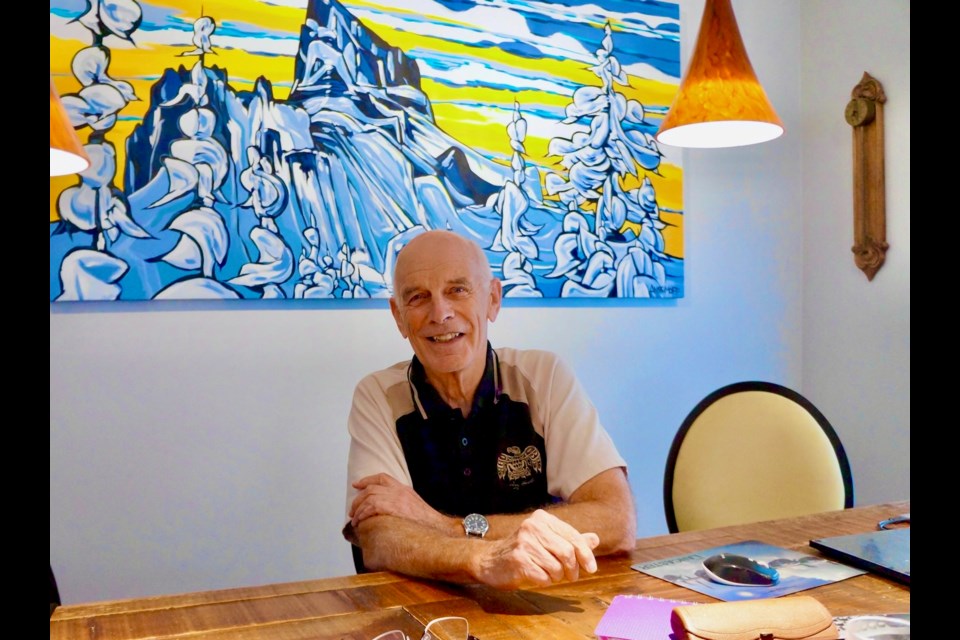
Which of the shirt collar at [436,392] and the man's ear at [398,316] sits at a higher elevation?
the man's ear at [398,316]

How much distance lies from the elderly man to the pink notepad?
0.29 m

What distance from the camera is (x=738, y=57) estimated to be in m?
1.76

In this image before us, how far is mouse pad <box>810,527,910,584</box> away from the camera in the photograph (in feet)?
4.00

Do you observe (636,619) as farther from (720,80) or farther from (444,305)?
(720,80)

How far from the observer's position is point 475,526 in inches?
57.8

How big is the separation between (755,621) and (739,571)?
33cm

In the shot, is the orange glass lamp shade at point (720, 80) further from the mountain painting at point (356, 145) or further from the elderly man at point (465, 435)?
the mountain painting at point (356, 145)

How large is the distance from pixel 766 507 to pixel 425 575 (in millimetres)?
1075

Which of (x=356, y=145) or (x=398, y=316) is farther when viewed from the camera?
(x=356, y=145)

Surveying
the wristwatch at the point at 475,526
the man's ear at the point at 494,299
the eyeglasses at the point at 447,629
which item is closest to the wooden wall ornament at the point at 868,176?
the man's ear at the point at 494,299

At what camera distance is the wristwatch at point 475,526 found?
1460mm
